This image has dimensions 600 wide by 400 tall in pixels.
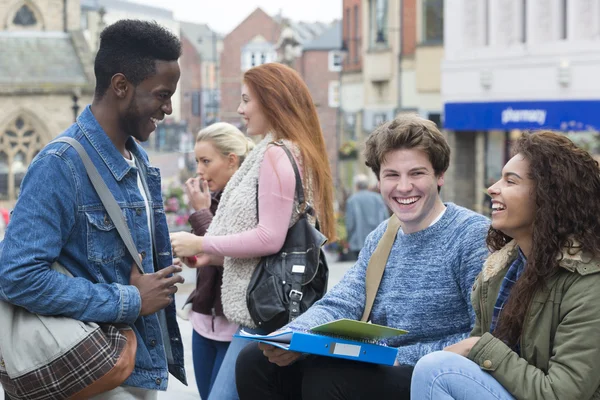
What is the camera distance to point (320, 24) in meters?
78.1

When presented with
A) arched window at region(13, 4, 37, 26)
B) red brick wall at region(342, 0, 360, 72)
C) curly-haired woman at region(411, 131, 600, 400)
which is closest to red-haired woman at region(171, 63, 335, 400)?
curly-haired woman at region(411, 131, 600, 400)

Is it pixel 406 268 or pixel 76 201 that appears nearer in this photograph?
pixel 76 201

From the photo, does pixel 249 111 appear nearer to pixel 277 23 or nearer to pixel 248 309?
pixel 248 309

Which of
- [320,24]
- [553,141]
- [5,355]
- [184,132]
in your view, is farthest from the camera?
[184,132]

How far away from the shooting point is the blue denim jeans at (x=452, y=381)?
3104 mm

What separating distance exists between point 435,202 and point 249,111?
3.30 feet

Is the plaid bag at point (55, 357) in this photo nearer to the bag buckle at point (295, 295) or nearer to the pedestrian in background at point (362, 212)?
the bag buckle at point (295, 295)

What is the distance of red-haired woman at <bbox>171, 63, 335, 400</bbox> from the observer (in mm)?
4234

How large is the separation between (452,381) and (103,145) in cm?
129

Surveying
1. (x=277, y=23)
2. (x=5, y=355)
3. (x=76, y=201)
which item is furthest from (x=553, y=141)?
(x=277, y=23)

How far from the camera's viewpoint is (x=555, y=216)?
3.20 metres

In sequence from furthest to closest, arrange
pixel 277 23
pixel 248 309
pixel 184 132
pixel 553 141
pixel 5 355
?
pixel 184 132 < pixel 277 23 < pixel 248 309 < pixel 553 141 < pixel 5 355

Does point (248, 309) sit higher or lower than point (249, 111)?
lower

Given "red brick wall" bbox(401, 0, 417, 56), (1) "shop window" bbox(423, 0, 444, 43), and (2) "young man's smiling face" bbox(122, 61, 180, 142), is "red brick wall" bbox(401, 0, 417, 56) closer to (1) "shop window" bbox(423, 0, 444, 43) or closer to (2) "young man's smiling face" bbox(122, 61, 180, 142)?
(1) "shop window" bbox(423, 0, 444, 43)
